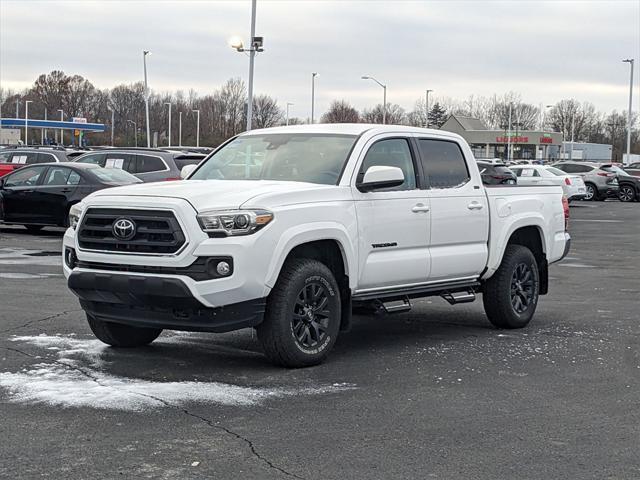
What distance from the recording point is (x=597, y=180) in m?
45.4

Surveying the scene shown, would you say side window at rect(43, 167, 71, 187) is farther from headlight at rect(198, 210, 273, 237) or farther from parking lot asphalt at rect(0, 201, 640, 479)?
headlight at rect(198, 210, 273, 237)

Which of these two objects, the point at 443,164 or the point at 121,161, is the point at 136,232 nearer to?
the point at 443,164

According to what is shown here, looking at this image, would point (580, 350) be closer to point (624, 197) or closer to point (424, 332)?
point (424, 332)

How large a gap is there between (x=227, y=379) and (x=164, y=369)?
0.60m

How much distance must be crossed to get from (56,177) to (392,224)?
13.3m

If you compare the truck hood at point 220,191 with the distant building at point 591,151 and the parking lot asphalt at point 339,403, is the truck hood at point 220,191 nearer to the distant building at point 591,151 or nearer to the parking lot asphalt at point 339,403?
the parking lot asphalt at point 339,403

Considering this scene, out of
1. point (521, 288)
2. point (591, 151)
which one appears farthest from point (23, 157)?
point (591, 151)

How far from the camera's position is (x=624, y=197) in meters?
45.7

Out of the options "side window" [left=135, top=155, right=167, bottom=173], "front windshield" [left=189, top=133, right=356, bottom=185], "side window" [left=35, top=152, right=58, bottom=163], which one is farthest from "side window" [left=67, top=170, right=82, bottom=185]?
"front windshield" [left=189, top=133, right=356, bottom=185]

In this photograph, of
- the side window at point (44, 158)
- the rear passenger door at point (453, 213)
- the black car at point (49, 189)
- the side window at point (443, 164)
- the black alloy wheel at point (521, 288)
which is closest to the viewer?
the rear passenger door at point (453, 213)

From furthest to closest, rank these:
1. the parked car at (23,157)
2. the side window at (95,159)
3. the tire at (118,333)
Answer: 1. the parked car at (23,157)
2. the side window at (95,159)
3. the tire at (118,333)

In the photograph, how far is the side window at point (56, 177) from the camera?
2011 cm

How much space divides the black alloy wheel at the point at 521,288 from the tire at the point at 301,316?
2.66m

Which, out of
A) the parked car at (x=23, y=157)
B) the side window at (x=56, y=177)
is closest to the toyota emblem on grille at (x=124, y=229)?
the side window at (x=56, y=177)
